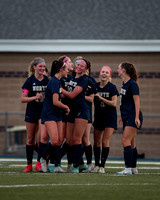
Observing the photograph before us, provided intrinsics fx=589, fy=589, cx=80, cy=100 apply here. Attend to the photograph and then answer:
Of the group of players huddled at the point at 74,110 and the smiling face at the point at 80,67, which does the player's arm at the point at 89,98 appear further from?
the smiling face at the point at 80,67

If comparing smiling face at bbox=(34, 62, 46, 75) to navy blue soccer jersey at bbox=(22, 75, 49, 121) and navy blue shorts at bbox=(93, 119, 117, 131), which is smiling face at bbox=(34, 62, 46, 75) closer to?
navy blue soccer jersey at bbox=(22, 75, 49, 121)

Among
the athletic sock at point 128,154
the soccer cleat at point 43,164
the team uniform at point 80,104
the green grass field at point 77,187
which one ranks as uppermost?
the team uniform at point 80,104

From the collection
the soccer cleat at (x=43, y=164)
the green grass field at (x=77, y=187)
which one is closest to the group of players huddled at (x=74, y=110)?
the soccer cleat at (x=43, y=164)

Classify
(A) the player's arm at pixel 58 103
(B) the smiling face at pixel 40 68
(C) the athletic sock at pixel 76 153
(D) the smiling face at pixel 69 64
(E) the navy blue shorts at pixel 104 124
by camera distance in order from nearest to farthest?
(A) the player's arm at pixel 58 103, (C) the athletic sock at pixel 76 153, (D) the smiling face at pixel 69 64, (B) the smiling face at pixel 40 68, (E) the navy blue shorts at pixel 104 124

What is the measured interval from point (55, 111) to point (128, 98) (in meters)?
1.26

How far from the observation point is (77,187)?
761cm

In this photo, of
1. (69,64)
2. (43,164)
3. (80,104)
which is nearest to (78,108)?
(80,104)

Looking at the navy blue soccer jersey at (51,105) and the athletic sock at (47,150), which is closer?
the navy blue soccer jersey at (51,105)

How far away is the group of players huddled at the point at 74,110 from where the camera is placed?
973cm

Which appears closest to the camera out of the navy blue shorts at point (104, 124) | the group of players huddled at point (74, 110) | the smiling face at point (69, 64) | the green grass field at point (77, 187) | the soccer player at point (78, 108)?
the green grass field at point (77, 187)

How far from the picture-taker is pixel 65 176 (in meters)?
9.01

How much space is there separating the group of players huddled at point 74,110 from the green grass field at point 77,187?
83cm

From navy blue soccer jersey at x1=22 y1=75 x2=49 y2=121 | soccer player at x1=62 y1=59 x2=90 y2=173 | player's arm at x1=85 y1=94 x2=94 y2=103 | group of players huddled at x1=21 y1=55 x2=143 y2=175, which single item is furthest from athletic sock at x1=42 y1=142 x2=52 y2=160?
player's arm at x1=85 y1=94 x2=94 y2=103

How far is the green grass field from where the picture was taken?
6875 millimetres
